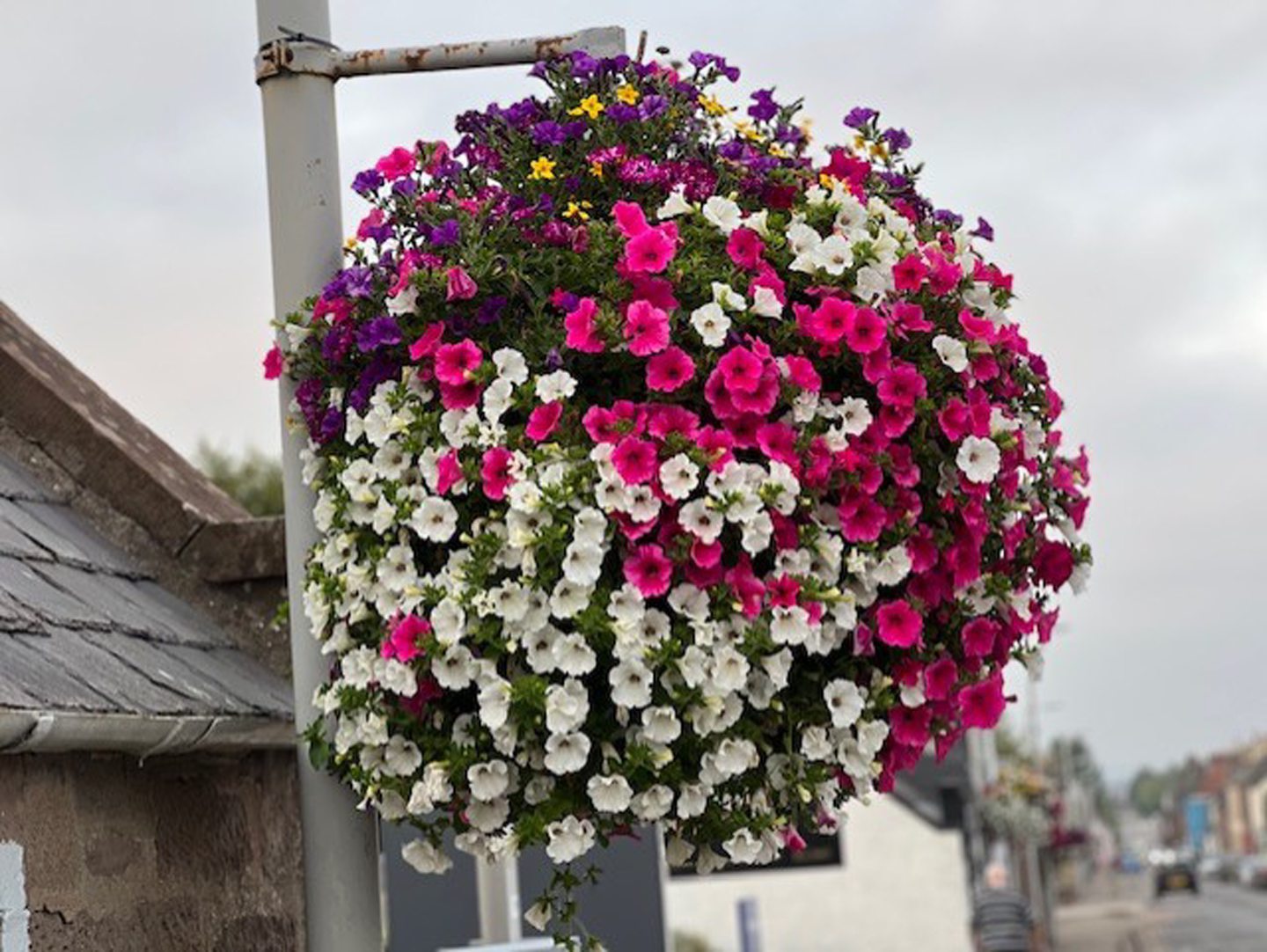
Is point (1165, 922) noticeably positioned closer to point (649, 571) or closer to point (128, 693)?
point (128, 693)

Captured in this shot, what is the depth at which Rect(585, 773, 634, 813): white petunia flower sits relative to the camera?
156 inches

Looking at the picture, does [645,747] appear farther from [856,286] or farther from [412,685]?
[856,286]

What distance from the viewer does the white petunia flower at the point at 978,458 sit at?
4.21 metres

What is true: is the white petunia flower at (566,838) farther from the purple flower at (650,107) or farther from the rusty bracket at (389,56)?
the rusty bracket at (389,56)

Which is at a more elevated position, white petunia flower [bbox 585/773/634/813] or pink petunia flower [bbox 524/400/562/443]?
pink petunia flower [bbox 524/400/562/443]

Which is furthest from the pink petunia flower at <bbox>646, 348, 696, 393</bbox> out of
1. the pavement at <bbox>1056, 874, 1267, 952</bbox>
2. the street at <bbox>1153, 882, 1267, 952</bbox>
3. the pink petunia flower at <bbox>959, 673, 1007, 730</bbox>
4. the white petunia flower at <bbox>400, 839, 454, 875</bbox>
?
the street at <bbox>1153, 882, 1267, 952</bbox>

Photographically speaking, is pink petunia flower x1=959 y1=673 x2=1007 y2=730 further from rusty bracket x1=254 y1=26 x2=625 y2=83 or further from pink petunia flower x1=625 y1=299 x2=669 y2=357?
rusty bracket x1=254 y1=26 x2=625 y2=83

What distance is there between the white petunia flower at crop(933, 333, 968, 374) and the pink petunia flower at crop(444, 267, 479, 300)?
85cm

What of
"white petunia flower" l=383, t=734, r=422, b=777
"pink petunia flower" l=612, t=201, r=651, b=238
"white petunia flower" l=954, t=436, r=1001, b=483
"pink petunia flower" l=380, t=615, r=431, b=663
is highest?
"pink petunia flower" l=612, t=201, r=651, b=238

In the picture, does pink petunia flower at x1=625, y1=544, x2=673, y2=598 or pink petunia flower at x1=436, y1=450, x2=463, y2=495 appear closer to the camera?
pink petunia flower at x1=625, y1=544, x2=673, y2=598

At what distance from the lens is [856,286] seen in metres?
4.27

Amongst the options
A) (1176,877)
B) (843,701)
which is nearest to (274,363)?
(843,701)

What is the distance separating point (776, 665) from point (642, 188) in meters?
→ 1.00

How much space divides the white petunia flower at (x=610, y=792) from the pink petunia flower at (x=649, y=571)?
0.32 meters
